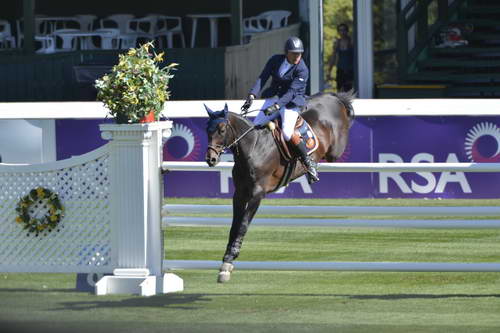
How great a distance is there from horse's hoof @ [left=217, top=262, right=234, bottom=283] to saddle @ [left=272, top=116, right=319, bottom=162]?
1.40 meters

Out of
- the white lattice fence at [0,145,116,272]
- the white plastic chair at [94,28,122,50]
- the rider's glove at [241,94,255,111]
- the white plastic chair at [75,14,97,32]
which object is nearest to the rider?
the rider's glove at [241,94,255,111]

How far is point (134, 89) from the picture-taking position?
10227 mm

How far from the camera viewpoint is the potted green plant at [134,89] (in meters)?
10.2

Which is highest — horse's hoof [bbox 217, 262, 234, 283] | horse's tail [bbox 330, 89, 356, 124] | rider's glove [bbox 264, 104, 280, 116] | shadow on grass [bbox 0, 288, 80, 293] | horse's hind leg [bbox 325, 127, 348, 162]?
horse's tail [bbox 330, 89, 356, 124]

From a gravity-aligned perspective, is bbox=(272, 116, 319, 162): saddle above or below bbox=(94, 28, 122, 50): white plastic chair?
below

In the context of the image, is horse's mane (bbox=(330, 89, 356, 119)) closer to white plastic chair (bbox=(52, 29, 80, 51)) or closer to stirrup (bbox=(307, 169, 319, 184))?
stirrup (bbox=(307, 169, 319, 184))

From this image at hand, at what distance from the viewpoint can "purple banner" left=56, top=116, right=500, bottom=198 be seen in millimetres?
16438

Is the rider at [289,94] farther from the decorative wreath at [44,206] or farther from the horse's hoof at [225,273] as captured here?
the decorative wreath at [44,206]

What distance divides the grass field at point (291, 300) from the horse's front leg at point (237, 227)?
0.31 meters

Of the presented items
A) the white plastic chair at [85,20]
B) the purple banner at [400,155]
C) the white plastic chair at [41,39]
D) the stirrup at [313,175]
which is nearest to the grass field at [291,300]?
the stirrup at [313,175]

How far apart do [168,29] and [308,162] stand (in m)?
16.8

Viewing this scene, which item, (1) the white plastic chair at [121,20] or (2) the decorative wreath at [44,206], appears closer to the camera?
(2) the decorative wreath at [44,206]

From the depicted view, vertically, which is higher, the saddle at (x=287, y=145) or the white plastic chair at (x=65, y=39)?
the white plastic chair at (x=65, y=39)

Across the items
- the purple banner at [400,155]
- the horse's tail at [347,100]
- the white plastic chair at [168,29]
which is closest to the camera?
the horse's tail at [347,100]
